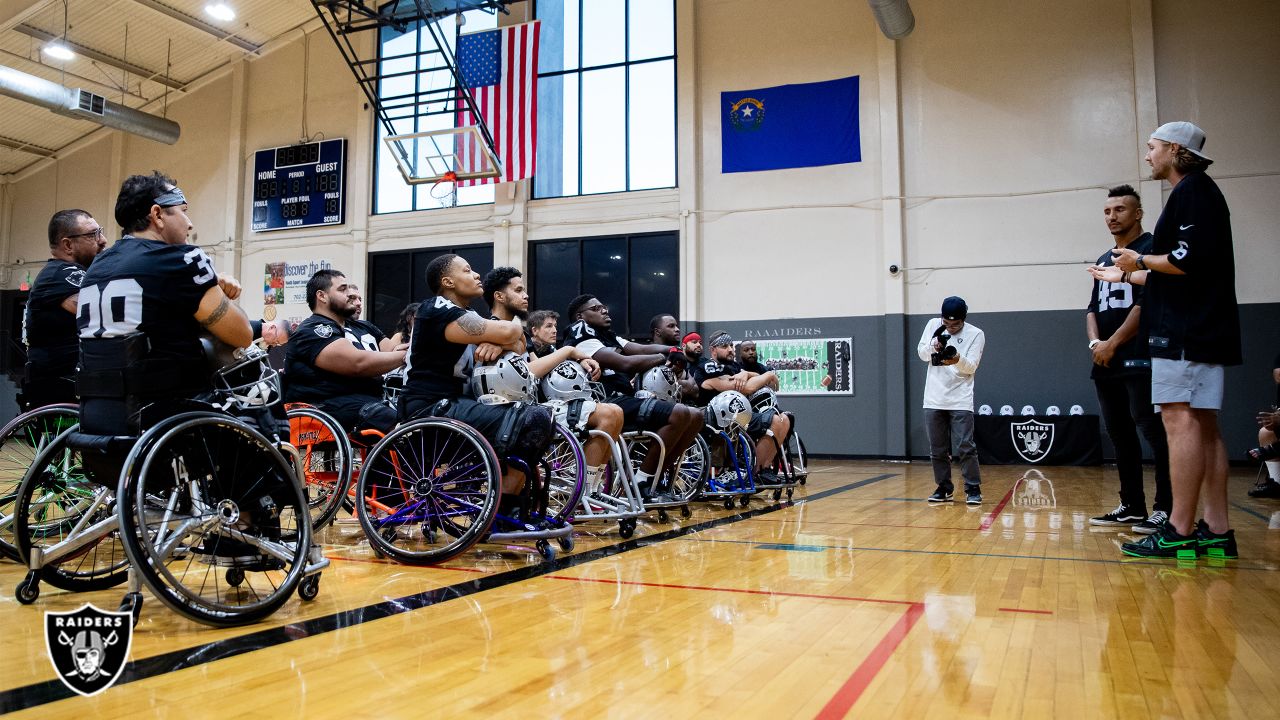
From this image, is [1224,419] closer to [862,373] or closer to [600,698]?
[862,373]

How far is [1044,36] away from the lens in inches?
412

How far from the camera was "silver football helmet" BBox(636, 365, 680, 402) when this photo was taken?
4.80 m

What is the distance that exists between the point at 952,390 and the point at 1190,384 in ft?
7.00

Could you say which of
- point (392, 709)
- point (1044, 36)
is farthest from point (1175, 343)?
point (1044, 36)

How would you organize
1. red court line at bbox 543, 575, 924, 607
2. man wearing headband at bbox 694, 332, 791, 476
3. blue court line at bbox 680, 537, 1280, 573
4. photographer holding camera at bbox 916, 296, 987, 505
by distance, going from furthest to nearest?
man wearing headband at bbox 694, 332, 791, 476 < photographer holding camera at bbox 916, 296, 987, 505 < blue court line at bbox 680, 537, 1280, 573 < red court line at bbox 543, 575, 924, 607

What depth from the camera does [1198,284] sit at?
3053 millimetres

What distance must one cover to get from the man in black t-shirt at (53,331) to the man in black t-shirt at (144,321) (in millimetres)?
1066

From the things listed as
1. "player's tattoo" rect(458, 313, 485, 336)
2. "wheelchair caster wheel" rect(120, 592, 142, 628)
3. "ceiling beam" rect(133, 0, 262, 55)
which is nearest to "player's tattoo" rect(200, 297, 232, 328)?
"wheelchair caster wheel" rect(120, 592, 142, 628)

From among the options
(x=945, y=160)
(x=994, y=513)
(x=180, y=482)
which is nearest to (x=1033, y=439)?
(x=945, y=160)

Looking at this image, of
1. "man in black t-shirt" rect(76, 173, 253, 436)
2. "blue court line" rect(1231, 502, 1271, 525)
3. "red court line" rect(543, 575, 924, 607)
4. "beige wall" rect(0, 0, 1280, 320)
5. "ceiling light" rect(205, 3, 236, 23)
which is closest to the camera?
"man in black t-shirt" rect(76, 173, 253, 436)

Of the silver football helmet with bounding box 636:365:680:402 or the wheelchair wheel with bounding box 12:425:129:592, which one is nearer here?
the wheelchair wheel with bounding box 12:425:129:592

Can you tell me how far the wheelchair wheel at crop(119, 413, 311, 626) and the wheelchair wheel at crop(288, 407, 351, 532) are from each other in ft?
2.75

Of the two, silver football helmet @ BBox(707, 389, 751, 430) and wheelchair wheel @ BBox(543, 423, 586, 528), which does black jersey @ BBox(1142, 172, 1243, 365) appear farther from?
silver football helmet @ BBox(707, 389, 751, 430)

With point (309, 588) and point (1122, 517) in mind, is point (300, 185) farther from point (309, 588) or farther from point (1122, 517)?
point (1122, 517)
